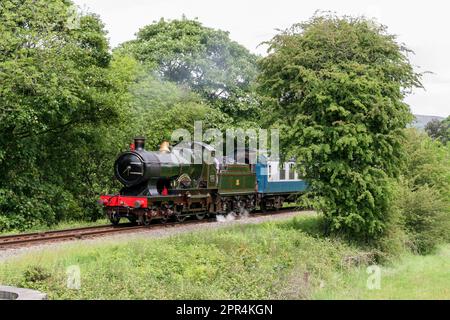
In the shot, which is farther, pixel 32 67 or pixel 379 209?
pixel 32 67

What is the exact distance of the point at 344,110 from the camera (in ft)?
52.5

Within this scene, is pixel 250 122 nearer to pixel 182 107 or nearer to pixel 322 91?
pixel 182 107

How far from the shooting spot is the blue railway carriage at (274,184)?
24281 millimetres

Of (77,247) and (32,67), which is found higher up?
(32,67)

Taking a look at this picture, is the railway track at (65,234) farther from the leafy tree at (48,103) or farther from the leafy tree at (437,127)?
the leafy tree at (437,127)

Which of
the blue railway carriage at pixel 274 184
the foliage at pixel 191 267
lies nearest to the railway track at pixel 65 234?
the foliage at pixel 191 267

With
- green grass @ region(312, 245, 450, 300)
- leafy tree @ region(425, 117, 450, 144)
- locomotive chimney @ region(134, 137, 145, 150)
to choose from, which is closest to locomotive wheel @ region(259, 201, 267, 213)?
locomotive chimney @ region(134, 137, 145, 150)

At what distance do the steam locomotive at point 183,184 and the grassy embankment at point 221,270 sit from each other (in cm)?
355

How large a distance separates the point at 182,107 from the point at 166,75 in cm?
722

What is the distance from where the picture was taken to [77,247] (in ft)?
42.6

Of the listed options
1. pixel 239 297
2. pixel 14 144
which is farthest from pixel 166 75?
pixel 239 297

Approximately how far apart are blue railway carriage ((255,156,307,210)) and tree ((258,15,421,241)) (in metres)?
6.54

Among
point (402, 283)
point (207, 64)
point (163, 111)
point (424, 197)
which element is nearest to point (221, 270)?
point (402, 283)
